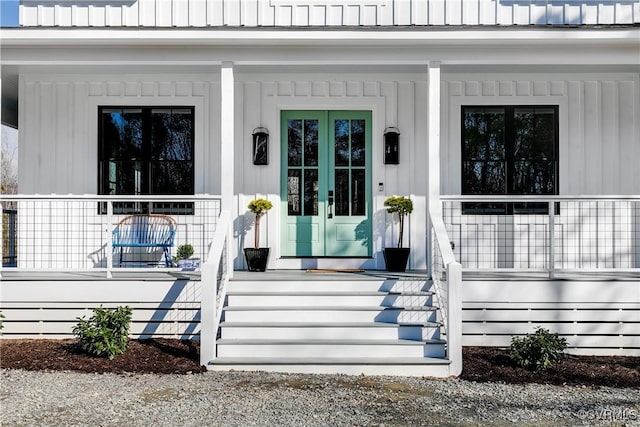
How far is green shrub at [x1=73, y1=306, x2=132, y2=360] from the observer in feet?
18.2

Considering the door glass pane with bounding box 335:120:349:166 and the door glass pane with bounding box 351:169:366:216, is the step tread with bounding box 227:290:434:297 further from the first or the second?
the door glass pane with bounding box 335:120:349:166

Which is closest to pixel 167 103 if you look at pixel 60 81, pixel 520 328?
pixel 60 81

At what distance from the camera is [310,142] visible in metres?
7.96

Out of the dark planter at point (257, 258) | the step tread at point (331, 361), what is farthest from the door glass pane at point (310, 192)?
the step tread at point (331, 361)

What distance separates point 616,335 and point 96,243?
6476mm

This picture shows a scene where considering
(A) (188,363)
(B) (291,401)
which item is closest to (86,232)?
(A) (188,363)

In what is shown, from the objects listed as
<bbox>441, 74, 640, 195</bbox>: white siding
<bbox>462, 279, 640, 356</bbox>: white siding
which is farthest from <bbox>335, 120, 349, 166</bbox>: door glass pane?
<bbox>462, 279, 640, 356</bbox>: white siding

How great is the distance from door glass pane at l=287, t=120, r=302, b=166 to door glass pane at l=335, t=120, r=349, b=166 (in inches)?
20.1

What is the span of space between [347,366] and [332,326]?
1.69 feet

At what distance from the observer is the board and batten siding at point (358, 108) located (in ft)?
25.7

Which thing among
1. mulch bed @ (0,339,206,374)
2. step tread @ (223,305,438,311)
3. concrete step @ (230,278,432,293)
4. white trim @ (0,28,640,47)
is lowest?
mulch bed @ (0,339,206,374)

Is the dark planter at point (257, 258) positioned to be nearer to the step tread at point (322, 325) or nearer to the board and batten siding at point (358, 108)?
the board and batten siding at point (358, 108)

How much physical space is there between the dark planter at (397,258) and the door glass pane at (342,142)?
141cm

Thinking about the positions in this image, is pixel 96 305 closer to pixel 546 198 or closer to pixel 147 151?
pixel 147 151
